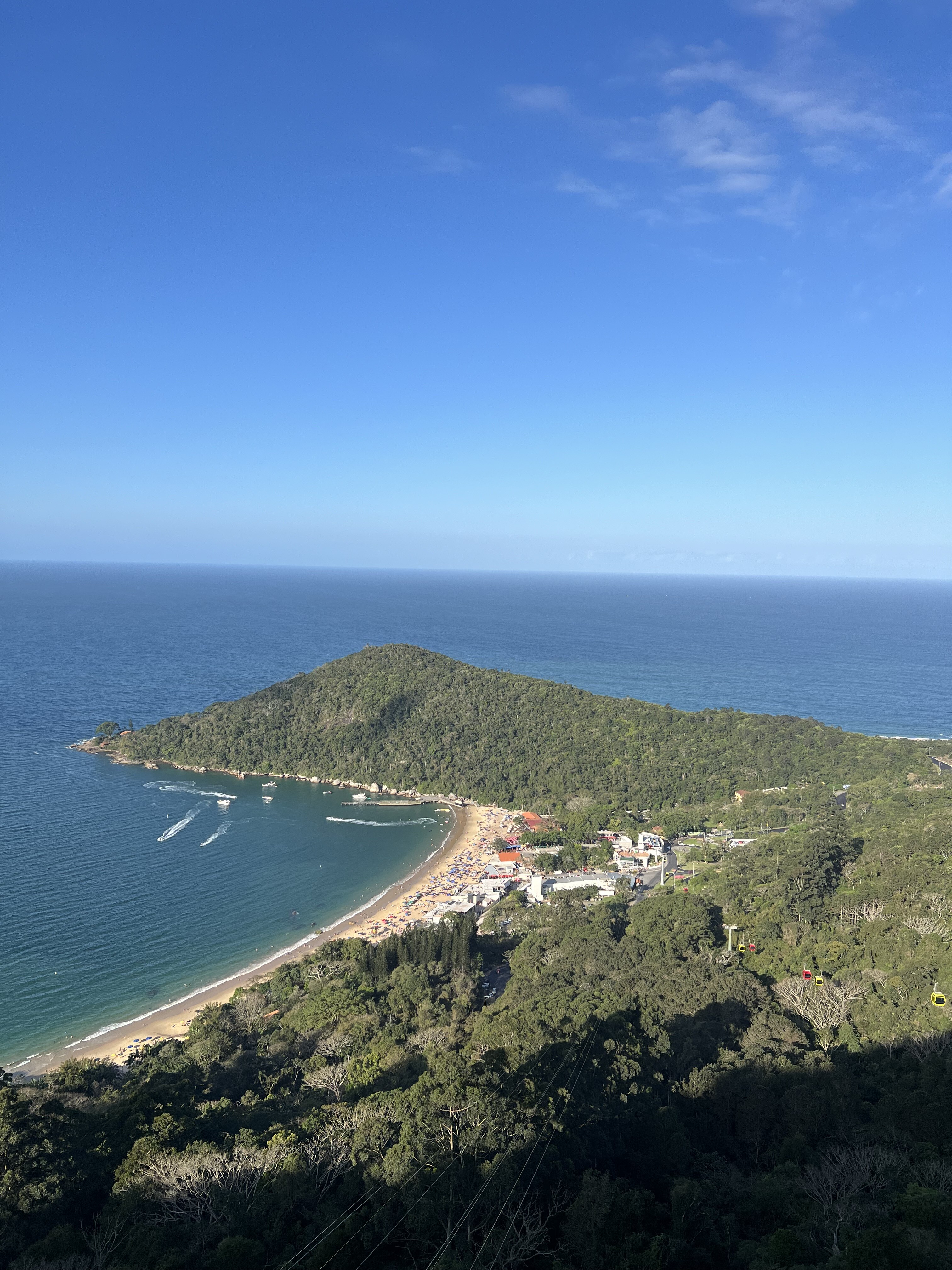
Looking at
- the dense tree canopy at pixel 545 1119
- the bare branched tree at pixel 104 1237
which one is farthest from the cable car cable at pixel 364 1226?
the bare branched tree at pixel 104 1237

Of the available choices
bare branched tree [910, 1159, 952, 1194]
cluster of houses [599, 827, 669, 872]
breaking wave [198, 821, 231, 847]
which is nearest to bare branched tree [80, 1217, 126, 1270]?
bare branched tree [910, 1159, 952, 1194]

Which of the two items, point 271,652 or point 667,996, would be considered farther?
point 271,652

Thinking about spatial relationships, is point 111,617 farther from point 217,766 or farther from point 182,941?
point 182,941

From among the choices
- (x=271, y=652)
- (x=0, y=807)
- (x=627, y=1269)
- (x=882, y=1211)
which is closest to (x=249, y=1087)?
(x=627, y=1269)

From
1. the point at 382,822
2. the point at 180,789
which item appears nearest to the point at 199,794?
the point at 180,789

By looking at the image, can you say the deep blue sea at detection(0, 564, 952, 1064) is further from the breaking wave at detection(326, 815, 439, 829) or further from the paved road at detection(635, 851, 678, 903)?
the paved road at detection(635, 851, 678, 903)

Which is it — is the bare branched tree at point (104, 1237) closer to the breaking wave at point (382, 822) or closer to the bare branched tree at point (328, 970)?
the bare branched tree at point (328, 970)
